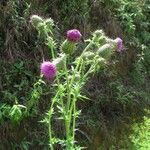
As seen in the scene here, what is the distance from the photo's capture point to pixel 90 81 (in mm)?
4871

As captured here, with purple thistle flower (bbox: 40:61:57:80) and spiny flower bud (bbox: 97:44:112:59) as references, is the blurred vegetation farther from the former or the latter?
spiny flower bud (bbox: 97:44:112:59)

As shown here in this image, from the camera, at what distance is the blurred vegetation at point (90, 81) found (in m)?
3.98

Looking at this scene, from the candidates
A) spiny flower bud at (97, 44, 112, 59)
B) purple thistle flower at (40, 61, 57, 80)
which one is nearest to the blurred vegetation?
purple thistle flower at (40, 61, 57, 80)

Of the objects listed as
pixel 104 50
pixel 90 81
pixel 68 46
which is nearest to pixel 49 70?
pixel 68 46

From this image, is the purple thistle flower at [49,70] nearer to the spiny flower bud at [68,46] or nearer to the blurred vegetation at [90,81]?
the spiny flower bud at [68,46]

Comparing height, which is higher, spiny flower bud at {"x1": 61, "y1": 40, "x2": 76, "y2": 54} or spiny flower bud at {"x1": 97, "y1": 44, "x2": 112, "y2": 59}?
spiny flower bud at {"x1": 61, "y1": 40, "x2": 76, "y2": 54}

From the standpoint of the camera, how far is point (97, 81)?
500cm

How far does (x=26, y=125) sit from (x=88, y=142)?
667mm

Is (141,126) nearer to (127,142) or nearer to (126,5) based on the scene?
(127,142)

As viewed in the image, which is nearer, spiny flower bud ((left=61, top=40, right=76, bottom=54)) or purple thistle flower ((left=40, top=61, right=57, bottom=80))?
purple thistle flower ((left=40, top=61, right=57, bottom=80))

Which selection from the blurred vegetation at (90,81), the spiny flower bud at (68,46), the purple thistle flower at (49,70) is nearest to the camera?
the purple thistle flower at (49,70)

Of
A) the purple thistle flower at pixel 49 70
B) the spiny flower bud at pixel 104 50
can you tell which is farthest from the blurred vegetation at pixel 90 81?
the spiny flower bud at pixel 104 50

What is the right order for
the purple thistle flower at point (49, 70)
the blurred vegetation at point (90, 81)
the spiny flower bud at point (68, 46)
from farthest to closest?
the blurred vegetation at point (90, 81), the spiny flower bud at point (68, 46), the purple thistle flower at point (49, 70)

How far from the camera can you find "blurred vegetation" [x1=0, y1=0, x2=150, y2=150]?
3982mm
